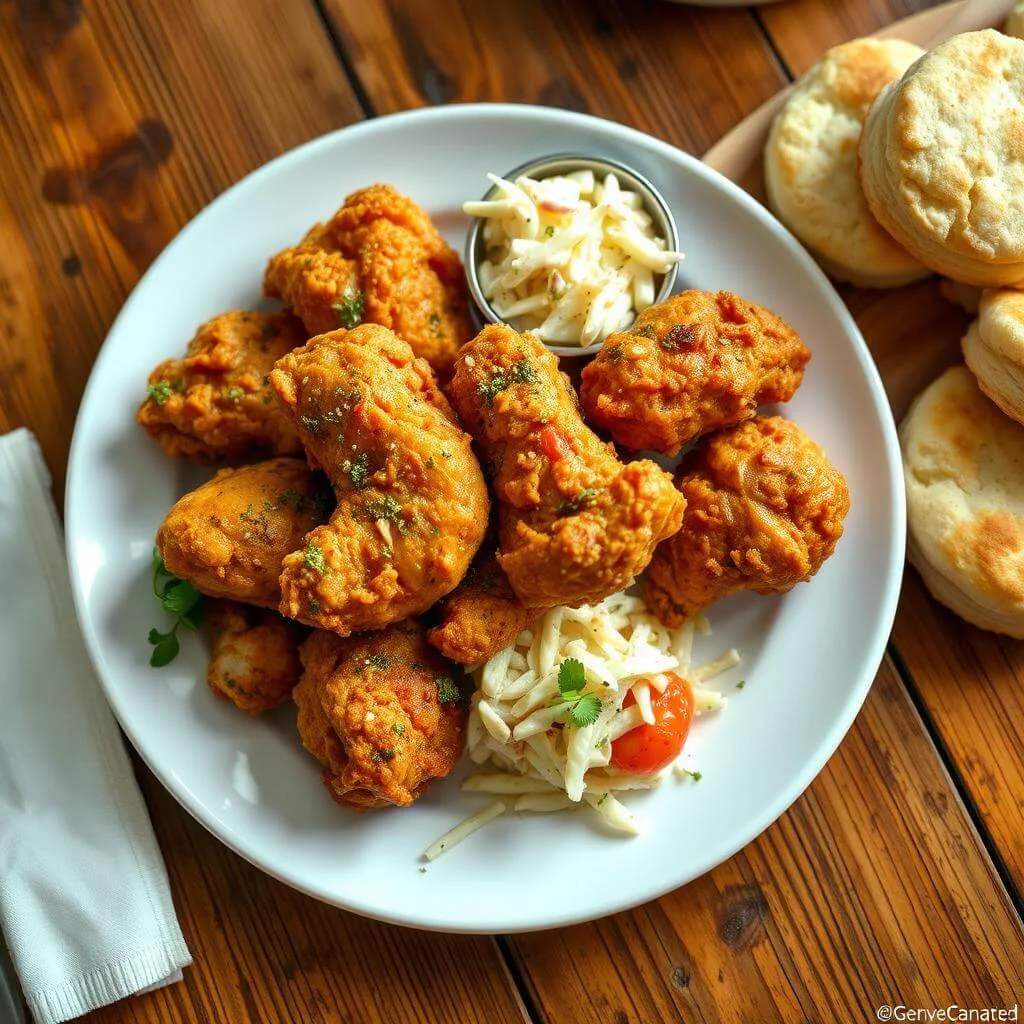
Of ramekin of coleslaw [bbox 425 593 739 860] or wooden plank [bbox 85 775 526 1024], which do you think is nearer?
ramekin of coleslaw [bbox 425 593 739 860]

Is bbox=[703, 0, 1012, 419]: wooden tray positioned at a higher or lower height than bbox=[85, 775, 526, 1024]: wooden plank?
higher

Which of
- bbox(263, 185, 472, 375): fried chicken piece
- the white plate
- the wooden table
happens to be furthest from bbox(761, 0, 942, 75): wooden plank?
bbox(263, 185, 472, 375): fried chicken piece

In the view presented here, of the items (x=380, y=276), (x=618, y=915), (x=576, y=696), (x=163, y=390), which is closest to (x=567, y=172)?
(x=380, y=276)

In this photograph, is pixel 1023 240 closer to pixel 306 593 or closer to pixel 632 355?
pixel 632 355

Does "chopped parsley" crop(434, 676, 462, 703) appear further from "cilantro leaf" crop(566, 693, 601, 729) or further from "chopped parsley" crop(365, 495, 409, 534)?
"chopped parsley" crop(365, 495, 409, 534)

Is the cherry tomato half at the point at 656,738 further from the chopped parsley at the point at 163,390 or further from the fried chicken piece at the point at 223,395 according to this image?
the chopped parsley at the point at 163,390

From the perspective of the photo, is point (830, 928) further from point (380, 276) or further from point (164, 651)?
point (380, 276)

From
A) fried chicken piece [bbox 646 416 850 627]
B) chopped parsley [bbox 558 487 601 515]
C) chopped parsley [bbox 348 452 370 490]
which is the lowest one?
Result: fried chicken piece [bbox 646 416 850 627]

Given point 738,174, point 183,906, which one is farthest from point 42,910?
point 738,174
